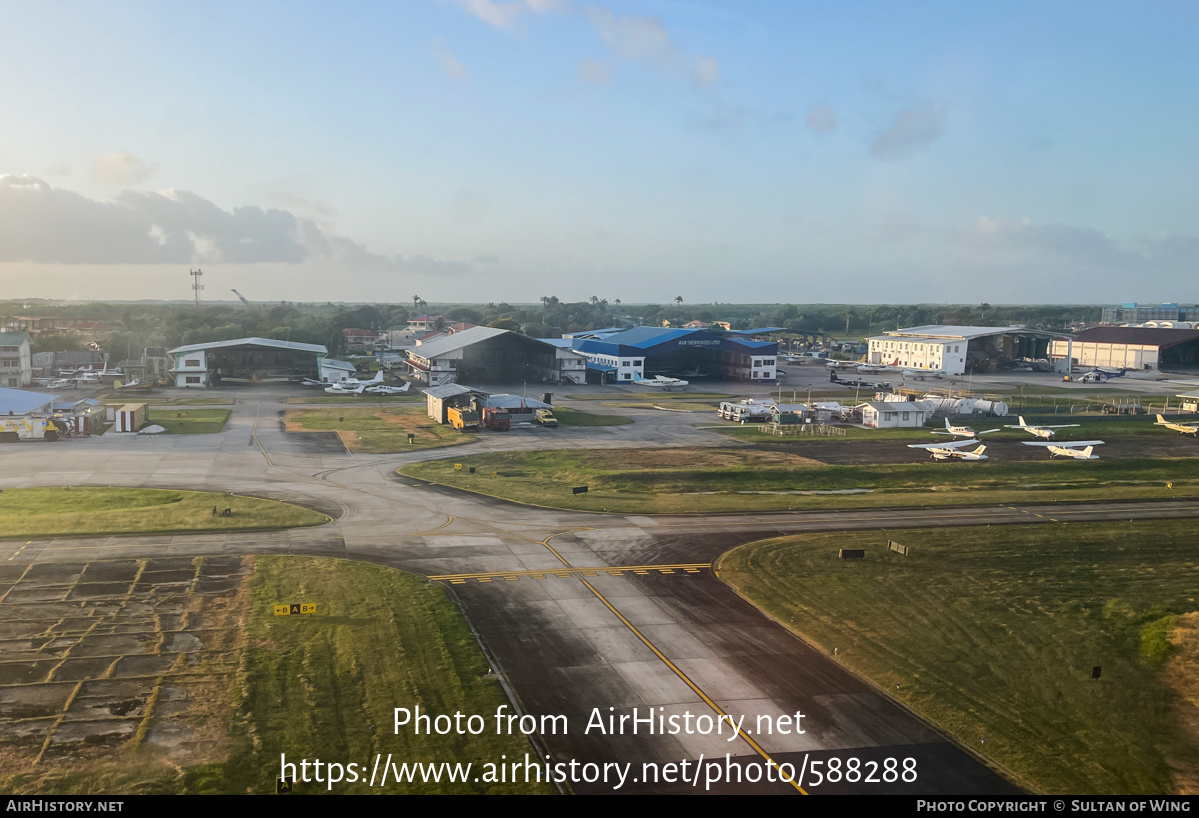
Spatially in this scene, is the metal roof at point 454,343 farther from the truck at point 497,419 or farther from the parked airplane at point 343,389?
the truck at point 497,419

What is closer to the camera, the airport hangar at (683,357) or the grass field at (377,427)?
the grass field at (377,427)

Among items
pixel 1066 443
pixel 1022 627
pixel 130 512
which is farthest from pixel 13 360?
pixel 1066 443

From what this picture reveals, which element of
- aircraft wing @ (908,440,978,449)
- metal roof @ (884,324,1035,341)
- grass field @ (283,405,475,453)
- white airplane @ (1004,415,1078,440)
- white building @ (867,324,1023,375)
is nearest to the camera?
aircraft wing @ (908,440,978,449)

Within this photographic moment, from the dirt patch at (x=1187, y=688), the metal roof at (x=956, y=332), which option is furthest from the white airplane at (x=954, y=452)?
the metal roof at (x=956, y=332)

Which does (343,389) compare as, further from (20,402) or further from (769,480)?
(769,480)

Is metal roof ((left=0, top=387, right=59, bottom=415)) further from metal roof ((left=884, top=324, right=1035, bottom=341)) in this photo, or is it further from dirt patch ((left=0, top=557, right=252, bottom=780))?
metal roof ((left=884, top=324, right=1035, bottom=341))

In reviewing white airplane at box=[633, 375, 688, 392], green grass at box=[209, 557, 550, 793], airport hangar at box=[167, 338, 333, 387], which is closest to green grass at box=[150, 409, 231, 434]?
airport hangar at box=[167, 338, 333, 387]

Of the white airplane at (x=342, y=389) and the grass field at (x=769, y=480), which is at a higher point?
the white airplane at (x=342, y=389)

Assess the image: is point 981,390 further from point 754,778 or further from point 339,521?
point 754,778
